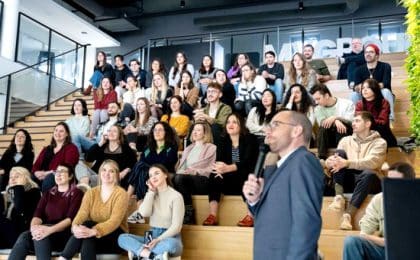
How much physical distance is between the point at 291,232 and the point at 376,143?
2422 millimetres

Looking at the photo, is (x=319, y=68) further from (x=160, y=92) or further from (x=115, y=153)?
(x=115, y=153)

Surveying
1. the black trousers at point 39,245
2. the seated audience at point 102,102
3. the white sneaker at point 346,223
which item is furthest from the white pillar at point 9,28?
the white sneaker at point 346,223

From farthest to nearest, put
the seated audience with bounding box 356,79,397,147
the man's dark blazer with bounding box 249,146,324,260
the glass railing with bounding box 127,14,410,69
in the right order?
1. the glass railing with bounding box 127,14,410,69
2. the seated audience with bounding box 356,79,397,147
3. the man's dark blazer with bounding box 249,146,324,260

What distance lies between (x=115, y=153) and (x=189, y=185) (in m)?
1.15

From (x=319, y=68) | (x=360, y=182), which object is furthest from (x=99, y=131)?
(x=360, y=182)

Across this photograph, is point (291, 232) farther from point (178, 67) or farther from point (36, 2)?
point (36, 2)

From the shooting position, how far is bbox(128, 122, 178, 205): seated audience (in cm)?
450

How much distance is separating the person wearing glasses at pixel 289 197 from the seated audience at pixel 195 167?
2.29 meters

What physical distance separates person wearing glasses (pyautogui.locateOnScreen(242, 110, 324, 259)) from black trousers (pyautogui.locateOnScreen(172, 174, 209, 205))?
2280 mm

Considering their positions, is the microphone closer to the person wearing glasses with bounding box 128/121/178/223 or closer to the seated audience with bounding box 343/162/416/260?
the seated audience with bounding box 343/162/416/260

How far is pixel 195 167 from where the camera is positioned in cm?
455

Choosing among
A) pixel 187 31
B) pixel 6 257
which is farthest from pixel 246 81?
pixel 187 31

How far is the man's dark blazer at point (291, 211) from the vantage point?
178 centimetres

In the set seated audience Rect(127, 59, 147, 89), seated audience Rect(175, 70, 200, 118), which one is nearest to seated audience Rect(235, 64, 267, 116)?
seated audience Rect(175, 70, 200, 118)
